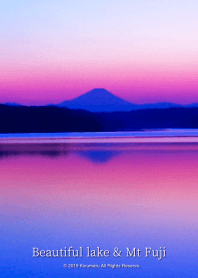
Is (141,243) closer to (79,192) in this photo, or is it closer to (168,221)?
(168,221)

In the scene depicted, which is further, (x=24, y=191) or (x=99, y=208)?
(x=24, y=191)

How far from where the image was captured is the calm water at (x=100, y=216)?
3.18 metres

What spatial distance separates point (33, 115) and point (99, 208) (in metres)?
29.1

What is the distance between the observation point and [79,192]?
586cm

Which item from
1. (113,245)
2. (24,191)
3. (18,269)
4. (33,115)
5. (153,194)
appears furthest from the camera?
(33,115)

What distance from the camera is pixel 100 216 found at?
4512 millimetres

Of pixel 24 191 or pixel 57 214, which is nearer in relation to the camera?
pixel 57 214

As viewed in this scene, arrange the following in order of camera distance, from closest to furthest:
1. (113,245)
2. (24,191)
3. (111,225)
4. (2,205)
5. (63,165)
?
(113,245) < (111,225) < (2,205) < (24,191) < (63,165)

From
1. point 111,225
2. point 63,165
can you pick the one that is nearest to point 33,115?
point 63,165

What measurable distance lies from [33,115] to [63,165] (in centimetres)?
2503

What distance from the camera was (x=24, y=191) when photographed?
605 centimetres

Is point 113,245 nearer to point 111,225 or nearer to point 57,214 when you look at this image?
point 111,225

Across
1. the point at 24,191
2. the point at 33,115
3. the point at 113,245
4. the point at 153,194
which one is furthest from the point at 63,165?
the point at 33,115

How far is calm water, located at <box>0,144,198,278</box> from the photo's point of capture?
3.18 metres
